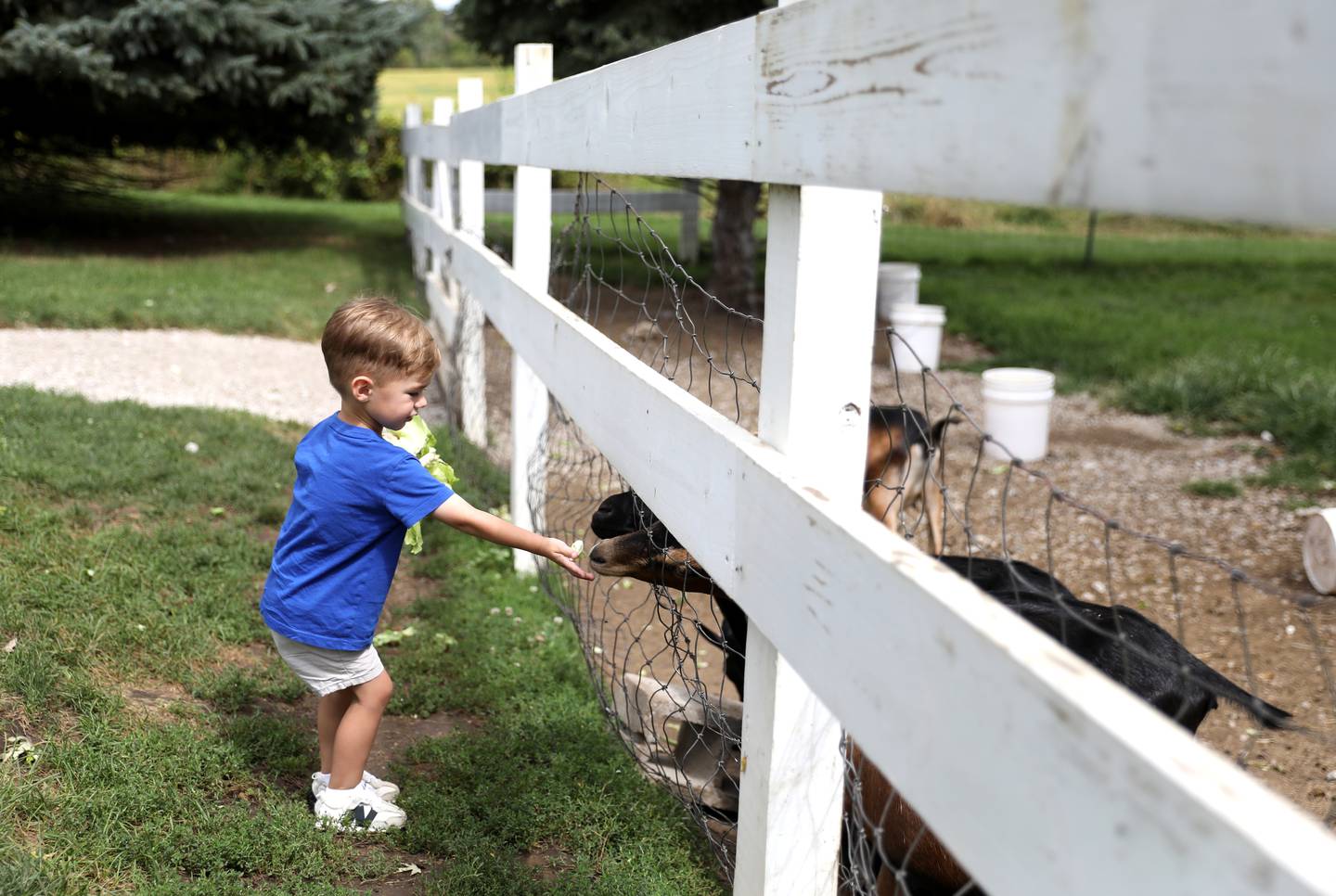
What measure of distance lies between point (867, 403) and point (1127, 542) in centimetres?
468

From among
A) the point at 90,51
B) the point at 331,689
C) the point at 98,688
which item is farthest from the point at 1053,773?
the point at 90,51

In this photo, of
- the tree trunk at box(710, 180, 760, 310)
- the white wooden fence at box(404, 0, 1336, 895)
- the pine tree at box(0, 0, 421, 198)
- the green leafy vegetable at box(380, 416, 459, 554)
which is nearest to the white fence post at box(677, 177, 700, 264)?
the tree trunk at box(710, 180, 760, 310)

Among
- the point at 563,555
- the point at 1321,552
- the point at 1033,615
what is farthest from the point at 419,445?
the point at 1321,552

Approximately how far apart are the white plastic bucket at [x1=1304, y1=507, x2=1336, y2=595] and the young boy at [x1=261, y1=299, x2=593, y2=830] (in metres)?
3.28

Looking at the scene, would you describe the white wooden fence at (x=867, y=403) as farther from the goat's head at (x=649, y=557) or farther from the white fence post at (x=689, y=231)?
the white fence post at (x=689, y=231)

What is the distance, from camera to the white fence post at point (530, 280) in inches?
167

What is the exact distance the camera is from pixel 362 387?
108 inches

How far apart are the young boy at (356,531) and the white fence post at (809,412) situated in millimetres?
833

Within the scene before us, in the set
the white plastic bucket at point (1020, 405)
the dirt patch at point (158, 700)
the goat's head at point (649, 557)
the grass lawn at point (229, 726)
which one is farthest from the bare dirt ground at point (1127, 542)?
the dirt patch at point (158, 700)

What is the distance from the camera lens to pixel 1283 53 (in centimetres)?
83

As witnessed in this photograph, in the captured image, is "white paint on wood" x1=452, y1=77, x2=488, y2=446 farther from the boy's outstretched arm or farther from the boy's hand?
the boy's hand

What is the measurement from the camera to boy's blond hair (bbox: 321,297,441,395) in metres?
2.69

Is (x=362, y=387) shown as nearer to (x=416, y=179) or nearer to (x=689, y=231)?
(x=416, y=179)

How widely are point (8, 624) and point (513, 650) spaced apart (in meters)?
1.47
